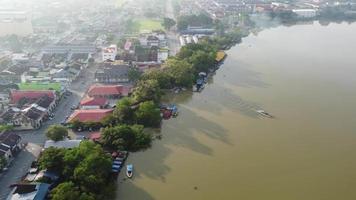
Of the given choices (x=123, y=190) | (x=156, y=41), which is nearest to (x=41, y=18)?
(x=156, y=41)

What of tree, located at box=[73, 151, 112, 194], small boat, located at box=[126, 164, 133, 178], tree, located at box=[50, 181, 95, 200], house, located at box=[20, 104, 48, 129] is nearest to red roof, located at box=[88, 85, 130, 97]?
house, located at box=[20, 104, 48, 129]

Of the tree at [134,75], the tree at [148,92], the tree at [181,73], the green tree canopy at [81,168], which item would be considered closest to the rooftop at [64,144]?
the green tree canopy at [81,168]

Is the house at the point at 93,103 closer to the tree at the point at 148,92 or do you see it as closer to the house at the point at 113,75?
the tree at the point at 148,92

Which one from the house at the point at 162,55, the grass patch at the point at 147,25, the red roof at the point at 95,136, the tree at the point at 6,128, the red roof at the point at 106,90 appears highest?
the grass patch at the point at 147,25

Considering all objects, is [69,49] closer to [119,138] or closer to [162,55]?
[162,55]

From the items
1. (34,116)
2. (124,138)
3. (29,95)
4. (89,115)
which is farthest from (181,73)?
(34,116)

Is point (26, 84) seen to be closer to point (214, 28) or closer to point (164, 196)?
point (164, 196)

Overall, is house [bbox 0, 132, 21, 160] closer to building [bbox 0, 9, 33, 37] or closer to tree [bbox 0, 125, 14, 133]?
tree [bbox 0, 125, 14, 133]
